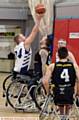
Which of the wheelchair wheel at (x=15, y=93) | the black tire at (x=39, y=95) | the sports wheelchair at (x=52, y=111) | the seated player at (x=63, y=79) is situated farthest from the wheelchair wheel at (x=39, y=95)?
the seated player at (x=63, y=79)

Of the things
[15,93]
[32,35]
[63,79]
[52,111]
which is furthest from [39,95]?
[63,79]

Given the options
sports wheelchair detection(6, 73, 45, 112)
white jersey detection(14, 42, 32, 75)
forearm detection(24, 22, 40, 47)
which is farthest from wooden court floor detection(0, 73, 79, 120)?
forearm detection(24, 22, 40, 47)

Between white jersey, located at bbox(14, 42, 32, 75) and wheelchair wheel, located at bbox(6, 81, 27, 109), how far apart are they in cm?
33

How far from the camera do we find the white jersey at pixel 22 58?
35.7 feet

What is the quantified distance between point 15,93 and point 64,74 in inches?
130

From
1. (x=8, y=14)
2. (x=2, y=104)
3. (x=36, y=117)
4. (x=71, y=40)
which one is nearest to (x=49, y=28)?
(x=71, y=40)

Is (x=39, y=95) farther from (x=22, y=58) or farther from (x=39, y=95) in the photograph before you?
(x=22, y=58)

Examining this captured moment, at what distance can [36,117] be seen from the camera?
33.1 feet

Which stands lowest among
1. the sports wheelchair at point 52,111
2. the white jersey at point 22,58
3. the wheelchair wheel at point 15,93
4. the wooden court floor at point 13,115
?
the wooden court floor at point 13,115

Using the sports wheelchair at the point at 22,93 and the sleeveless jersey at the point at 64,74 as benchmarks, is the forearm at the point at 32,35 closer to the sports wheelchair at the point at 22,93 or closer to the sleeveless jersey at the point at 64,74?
the sports wheelchair at the point at 22,93

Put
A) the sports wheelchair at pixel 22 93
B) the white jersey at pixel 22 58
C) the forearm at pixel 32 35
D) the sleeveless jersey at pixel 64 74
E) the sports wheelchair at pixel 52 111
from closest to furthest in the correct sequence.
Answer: the sleeveless jersey at pixel 64 74 < the sports wheelchair at pixel 52 111 < the forearm at pixel 32 35 < the sports wheelchair at pixel 22 93 < the white jersey at pixel 22 58

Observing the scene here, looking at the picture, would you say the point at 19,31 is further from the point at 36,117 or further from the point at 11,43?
the point at 36,117

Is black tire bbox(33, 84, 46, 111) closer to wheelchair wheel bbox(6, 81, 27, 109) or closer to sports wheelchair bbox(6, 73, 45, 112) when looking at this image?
sports wheelchair bbox(6, 73, 45, 112)

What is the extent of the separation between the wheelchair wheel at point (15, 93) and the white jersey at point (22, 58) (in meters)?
0.33
